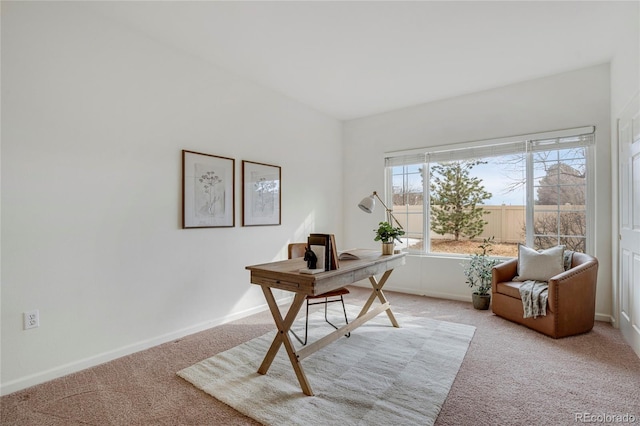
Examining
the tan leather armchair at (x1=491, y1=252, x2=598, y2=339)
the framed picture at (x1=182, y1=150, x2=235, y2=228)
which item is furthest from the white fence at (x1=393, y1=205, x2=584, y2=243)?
the framed picture at (x1=182, y1=150, x2=235, y2=228)

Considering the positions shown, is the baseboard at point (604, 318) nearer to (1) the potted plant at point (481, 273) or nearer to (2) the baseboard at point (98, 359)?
(1) the potted plant at point (481, 273)

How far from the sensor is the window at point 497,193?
11.8 feet

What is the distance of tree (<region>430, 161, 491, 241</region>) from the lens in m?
4.27

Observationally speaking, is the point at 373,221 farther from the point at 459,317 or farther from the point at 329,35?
the point at 329,35

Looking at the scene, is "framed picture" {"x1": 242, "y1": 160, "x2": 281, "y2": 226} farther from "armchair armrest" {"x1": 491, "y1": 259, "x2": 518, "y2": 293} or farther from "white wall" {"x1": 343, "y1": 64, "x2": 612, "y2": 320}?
"armchair armrest" {"x1": 491, "y1": 259, "x2": 518, "y2": 293}

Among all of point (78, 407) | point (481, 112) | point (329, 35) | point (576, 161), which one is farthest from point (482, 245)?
point (78, 407)

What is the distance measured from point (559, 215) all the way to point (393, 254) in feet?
7.22

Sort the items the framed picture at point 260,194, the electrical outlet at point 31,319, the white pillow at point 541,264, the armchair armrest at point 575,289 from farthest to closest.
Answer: the framed picture at point 260,194 < the white pillow at point 541,264 < the armchair armrest at point 575,289 < the electrical outlet at point 31,319

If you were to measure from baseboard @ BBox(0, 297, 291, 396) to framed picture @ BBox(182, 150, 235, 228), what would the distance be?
102 centimetres

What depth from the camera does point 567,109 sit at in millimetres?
3561

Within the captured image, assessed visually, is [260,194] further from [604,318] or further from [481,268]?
[604,318]
